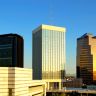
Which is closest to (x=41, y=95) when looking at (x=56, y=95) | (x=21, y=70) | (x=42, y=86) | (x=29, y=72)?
(x=42, y=86)

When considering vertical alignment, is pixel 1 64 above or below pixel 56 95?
above

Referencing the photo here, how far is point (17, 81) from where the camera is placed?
6394 centimetres

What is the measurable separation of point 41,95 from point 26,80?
55166 millimetres

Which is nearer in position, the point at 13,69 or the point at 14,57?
the point at 13,69

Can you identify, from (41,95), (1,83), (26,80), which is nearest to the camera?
(1,83)

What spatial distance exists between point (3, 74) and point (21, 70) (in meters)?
5.86

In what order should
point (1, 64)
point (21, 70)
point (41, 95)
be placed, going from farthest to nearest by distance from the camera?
point (1, 64) < point (41, 95) < point (21, 70)

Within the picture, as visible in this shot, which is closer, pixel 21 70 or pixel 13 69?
pixel 13 69

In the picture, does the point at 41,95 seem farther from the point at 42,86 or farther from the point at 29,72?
the point at 29,72

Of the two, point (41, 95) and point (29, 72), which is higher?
point (29, 72)

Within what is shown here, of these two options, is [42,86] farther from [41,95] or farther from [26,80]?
[26,80]

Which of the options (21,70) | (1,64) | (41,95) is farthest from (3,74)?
(1,64)

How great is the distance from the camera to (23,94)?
69.2 metres

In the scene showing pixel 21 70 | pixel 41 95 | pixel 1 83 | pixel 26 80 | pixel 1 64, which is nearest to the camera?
pixel 1 83
